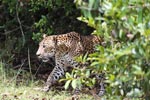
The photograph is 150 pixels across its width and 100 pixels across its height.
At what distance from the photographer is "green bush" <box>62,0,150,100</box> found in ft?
10.4

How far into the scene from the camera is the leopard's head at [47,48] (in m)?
8.40

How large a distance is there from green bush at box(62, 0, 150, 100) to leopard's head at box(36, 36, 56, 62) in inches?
190

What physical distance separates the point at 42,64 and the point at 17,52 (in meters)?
0.59

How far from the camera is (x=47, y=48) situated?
27.8 ft

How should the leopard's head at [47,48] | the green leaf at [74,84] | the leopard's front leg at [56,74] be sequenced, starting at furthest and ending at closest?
the leopard's front leg at [56,74] < the leopard's head at [47,48] < the green leaf at [74,84]

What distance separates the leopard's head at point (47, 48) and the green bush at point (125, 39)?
4.83 meters

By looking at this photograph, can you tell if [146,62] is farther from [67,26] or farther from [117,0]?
[67,26]

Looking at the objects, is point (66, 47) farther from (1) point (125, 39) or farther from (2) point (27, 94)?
(1) point (125, 39)

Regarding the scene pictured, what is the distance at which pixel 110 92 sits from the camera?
12.5ft

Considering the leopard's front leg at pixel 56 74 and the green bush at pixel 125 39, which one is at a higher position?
the green bush at pixel 125 39

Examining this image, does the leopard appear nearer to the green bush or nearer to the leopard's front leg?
the leopard's front leg

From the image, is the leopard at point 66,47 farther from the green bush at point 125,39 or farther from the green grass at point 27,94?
the green bush at point 125,39

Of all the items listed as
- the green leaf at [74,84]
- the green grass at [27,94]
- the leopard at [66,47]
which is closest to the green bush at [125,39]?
the green leaf at [74,84]

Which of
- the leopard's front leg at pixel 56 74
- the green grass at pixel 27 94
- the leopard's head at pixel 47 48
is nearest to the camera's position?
the green grass at pixel 27 94
